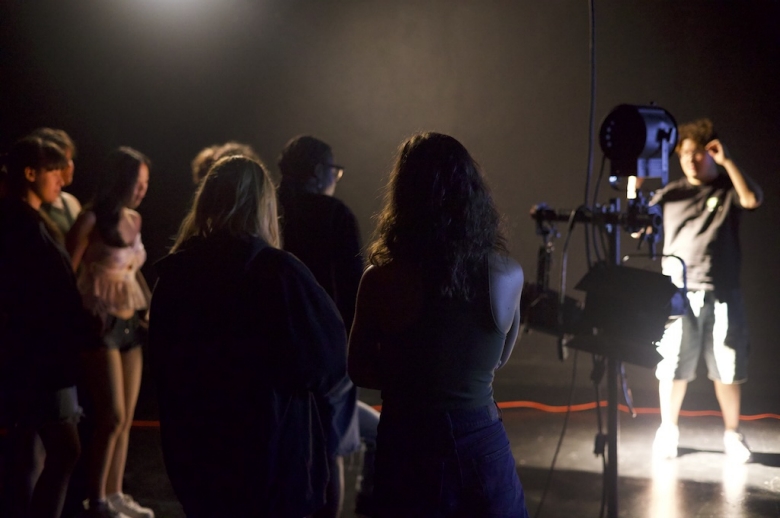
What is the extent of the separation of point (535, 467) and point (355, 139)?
2.69 meters

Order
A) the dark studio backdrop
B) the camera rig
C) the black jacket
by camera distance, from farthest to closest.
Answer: the dark studio backdrop
the camera rig
the black jacket

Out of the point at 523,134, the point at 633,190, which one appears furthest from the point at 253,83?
the point at 633,190

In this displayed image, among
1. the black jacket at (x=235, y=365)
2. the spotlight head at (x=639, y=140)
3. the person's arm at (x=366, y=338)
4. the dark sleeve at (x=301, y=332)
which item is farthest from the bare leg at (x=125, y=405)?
the spotlight head at (x=639, y=140)

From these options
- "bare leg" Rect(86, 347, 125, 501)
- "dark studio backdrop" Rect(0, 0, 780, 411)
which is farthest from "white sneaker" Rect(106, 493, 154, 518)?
"dark studio backdrop" Rect(0, 0, 780, 411)

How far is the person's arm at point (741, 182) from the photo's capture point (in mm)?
3637

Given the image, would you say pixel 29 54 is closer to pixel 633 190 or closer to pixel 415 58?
pixel 415 58

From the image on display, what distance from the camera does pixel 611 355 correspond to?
2.13 metres

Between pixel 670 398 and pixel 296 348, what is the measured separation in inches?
102

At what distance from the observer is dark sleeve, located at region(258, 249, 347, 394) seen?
1.82 m

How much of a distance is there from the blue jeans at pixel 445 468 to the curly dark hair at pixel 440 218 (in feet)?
0.93

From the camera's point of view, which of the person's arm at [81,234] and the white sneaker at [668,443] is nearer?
the person's arm at [81,234]

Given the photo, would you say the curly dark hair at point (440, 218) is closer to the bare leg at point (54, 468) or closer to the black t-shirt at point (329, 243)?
the black t-shirt at point (329, 243)

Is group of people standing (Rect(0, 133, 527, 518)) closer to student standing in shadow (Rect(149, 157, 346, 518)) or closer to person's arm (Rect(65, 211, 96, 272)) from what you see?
student standing in shadow (Rect(149, 157, 346, 518))

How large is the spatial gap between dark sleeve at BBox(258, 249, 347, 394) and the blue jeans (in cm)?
29
